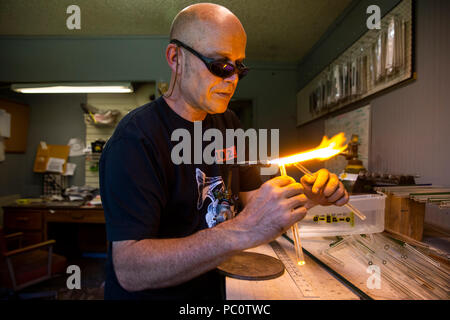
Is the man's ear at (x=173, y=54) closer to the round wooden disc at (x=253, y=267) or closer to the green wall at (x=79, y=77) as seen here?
the round wooden disc at (x=253, y=267)

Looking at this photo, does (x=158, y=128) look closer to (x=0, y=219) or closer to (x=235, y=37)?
(x=235, y=37)

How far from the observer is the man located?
0.86 meters

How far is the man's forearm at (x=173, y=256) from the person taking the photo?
0.86 metres

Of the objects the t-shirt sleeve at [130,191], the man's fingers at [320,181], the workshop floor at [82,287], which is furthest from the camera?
the workshop floor at [82,287]

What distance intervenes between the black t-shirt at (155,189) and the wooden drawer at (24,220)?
3562 millimetres

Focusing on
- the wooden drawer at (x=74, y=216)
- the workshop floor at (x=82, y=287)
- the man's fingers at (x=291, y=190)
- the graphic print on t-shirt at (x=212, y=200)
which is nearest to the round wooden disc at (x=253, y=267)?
the graphic print on t-shirt at (x=212, y=200)

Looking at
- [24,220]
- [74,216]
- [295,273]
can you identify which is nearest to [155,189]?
[295,273]

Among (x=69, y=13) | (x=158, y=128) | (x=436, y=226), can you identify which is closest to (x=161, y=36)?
(x=69, y=13)

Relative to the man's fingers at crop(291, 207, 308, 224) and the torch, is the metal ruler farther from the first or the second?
the man's fingers at crop(291, 207, 308, 224)

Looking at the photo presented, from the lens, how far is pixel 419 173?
72.9 inches

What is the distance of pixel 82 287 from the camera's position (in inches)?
138

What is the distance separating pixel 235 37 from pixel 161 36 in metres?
3.29

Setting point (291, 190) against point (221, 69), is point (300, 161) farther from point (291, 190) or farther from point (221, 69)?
point (221, 69)

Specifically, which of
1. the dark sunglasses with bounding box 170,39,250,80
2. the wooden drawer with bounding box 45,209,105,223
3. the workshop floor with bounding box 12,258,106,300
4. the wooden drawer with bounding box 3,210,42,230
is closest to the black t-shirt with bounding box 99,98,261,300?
the dark sunglasses with bounding box 170,39,250,80
